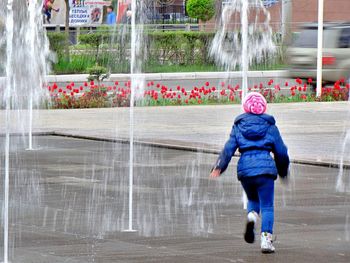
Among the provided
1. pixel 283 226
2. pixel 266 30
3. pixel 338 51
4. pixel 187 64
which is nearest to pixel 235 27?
pixel 266 30

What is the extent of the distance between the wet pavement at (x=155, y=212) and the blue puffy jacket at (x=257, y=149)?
61 cm

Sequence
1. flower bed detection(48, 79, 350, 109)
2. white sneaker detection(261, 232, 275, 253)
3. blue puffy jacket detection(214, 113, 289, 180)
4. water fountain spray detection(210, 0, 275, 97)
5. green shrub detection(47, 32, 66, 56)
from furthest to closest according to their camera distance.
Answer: water fountain spray detection(210, 0, 275, 97), green shrub detection(47, 32, 66, 56), flower bed detection(48, 79, 350, 109), blue puffy jacket detection(214, 113, 289, 180), white sneaker detection(261, 232, 275, 253)

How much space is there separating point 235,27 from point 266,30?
4.56 ft

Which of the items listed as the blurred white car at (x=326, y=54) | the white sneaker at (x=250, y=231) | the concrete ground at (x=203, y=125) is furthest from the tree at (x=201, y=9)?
the white sneaker at (x=250, y=231)

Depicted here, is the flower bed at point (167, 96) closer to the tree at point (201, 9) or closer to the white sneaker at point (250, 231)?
the white sneaker at point (250, 231)

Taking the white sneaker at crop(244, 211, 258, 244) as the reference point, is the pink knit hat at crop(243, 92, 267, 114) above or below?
above

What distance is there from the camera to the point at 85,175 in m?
13.5

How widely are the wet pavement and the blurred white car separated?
11.9 metres

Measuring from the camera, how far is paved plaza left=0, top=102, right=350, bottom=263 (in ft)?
29.3

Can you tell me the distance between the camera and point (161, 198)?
11781 mm

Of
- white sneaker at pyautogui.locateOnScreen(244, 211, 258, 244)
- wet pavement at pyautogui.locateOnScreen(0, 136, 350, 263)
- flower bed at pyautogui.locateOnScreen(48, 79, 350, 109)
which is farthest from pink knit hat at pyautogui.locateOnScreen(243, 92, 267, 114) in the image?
flower bed at pyautogui.locateOnScreen(48, 79, 350, 109)

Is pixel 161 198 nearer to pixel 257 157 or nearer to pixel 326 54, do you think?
pixel 257 157

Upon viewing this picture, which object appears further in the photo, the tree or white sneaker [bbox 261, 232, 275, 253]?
the tree

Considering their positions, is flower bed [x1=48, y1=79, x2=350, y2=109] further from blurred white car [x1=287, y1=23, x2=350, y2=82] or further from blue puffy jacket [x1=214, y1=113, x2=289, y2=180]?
blue puffy jacket [x1=214, y1=113, x2=289, y2=180]
